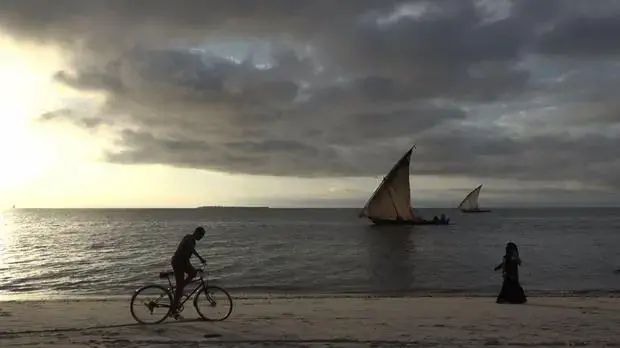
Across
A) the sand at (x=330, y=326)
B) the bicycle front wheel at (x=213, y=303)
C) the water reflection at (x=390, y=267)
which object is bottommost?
the water reflection at (x=390, y=267)

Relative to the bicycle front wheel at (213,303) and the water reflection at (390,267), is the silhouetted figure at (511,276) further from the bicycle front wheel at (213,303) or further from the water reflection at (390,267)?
the water reflection at (390,267)

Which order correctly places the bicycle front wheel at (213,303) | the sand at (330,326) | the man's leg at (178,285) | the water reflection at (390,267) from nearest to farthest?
the sand at (330,326)
the man's leg at (178,285)
the bicycle front wheel at (213,303)
the water reflection at (390,267)

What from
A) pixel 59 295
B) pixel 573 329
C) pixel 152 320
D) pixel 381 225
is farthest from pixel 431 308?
pixel 381 225

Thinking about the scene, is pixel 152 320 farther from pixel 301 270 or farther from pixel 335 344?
pixel 301 270

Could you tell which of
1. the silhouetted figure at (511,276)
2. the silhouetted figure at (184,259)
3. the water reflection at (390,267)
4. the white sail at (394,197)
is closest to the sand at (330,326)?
the silhouetted figure at (511,276)

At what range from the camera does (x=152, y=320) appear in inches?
539

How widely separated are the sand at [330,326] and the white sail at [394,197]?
66.9 m

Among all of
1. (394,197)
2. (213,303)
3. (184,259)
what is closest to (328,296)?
(213,303)

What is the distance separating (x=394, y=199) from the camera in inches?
3647

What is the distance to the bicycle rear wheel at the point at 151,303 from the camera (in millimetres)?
13484

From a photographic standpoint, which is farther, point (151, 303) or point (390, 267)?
point (390, 267)

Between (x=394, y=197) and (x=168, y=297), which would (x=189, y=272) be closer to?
(x=168, y=297)

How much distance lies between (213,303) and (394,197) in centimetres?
7985

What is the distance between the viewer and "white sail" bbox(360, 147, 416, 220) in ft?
280
